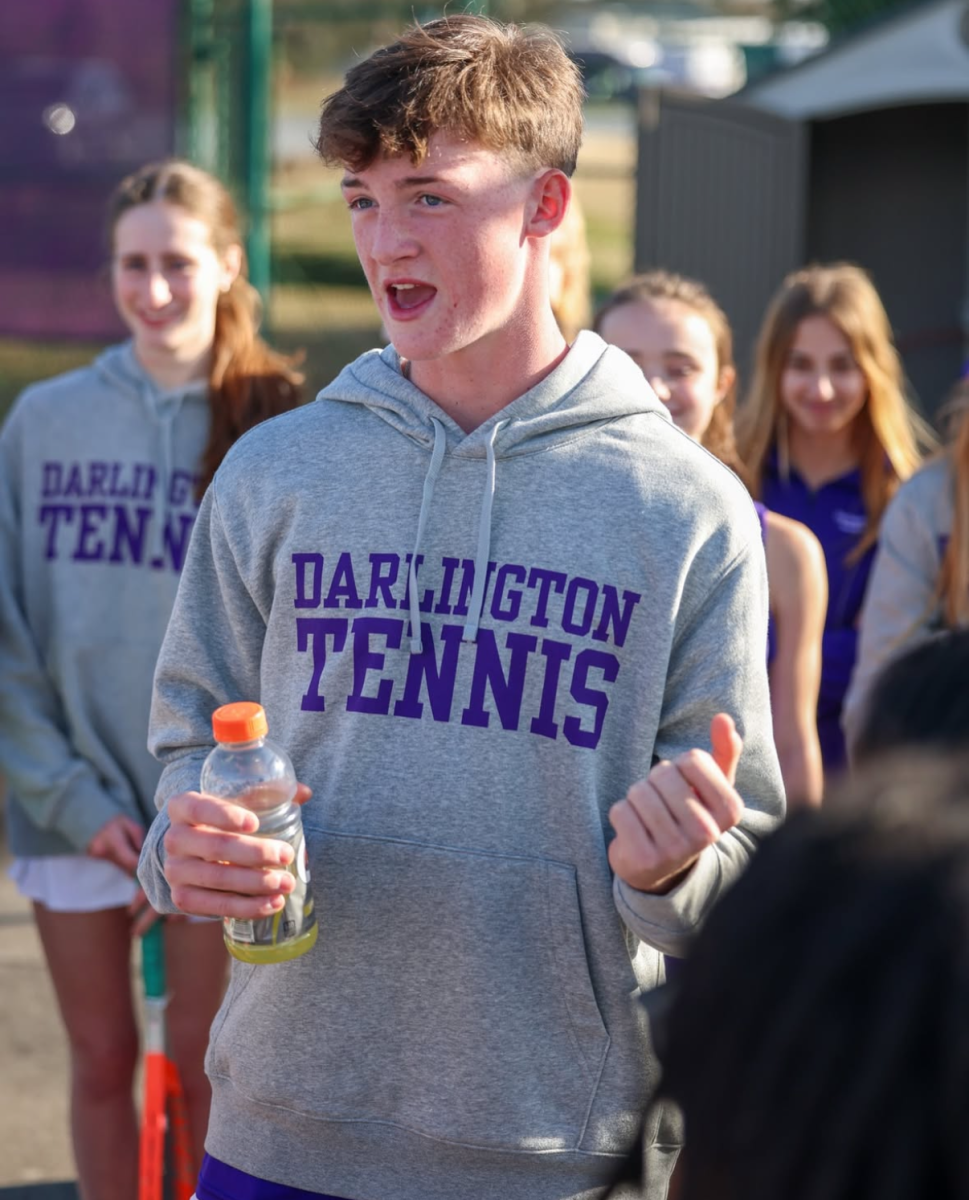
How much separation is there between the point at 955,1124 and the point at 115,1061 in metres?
3.14

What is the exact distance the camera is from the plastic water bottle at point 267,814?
2.05 meters

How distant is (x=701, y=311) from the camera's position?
4070mm

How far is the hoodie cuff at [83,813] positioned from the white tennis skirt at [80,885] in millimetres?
64

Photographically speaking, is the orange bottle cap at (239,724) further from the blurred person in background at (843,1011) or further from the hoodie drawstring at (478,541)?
the blurred person in background at (843,1011)

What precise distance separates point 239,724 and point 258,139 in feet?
23.9

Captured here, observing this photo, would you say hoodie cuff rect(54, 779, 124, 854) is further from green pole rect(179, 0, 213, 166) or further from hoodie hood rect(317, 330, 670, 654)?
green pole rect(179, 0, 213, 166)

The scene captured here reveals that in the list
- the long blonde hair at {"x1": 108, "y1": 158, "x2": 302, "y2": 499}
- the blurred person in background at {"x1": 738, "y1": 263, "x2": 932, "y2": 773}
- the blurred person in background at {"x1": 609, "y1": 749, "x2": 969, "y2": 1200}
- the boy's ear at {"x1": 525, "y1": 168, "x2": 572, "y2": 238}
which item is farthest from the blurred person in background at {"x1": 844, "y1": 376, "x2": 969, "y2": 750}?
the blurred person in background at {"x1": 609, "y1": 749, "x2": 969, "y2": 1200}

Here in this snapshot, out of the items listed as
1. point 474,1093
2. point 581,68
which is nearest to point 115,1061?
point 474,1093

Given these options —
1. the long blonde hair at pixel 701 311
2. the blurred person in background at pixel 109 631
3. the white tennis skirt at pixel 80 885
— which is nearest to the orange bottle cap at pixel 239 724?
the blurred person in background at pixel 109 631

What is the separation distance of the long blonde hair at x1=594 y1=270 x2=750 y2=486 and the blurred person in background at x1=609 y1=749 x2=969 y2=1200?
3167 millimetres

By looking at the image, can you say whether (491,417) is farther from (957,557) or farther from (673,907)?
(957,557)

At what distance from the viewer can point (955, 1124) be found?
0.83m

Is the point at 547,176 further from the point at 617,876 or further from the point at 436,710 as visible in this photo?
the point at 617,876

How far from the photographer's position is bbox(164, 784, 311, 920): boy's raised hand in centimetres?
196
